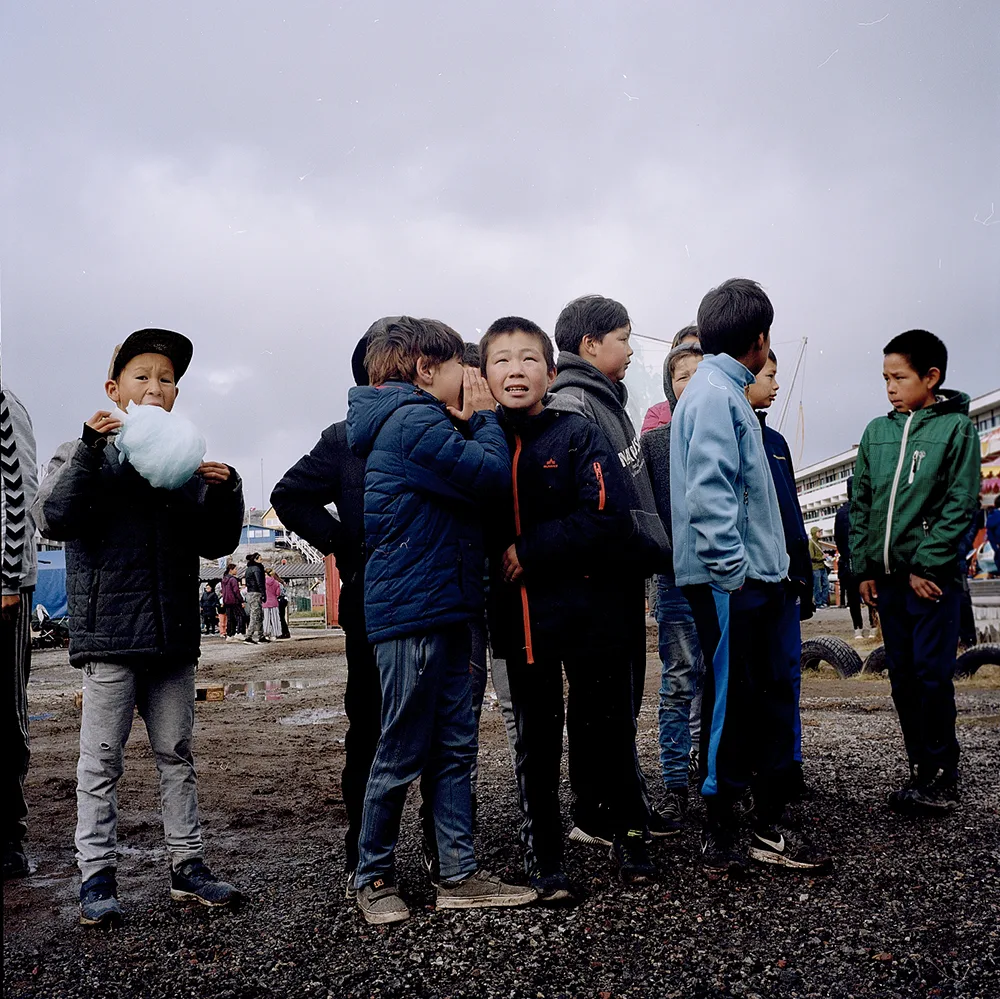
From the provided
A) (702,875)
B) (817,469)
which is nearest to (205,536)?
(702,875)

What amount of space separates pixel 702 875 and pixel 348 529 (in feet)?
5.52

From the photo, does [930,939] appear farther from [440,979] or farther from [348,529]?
[348,529]

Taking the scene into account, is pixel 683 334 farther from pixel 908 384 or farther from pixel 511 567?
pixel 511 567

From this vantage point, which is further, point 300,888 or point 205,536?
point 205,536

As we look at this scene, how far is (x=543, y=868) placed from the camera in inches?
107

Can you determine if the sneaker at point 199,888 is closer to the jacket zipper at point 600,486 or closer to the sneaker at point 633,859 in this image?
the sneaker at point 633,859

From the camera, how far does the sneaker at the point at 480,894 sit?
2.63 m

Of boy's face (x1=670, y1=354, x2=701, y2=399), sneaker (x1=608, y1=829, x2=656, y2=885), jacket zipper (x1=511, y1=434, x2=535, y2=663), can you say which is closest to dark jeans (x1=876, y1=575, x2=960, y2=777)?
boy's face (x1=670, y1=354, x2=701, y2=399)

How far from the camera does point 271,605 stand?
2317cm

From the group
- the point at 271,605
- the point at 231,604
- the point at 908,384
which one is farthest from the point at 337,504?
the point at 231,604

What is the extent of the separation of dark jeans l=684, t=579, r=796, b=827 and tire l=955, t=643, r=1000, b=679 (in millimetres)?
4650

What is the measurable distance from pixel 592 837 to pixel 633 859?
0.45 metres

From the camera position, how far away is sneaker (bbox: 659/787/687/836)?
3.37 meters

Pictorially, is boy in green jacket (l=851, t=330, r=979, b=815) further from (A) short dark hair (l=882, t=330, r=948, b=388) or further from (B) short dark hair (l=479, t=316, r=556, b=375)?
(B) short dark hair (l=479, t=316, r=556, b=375)
